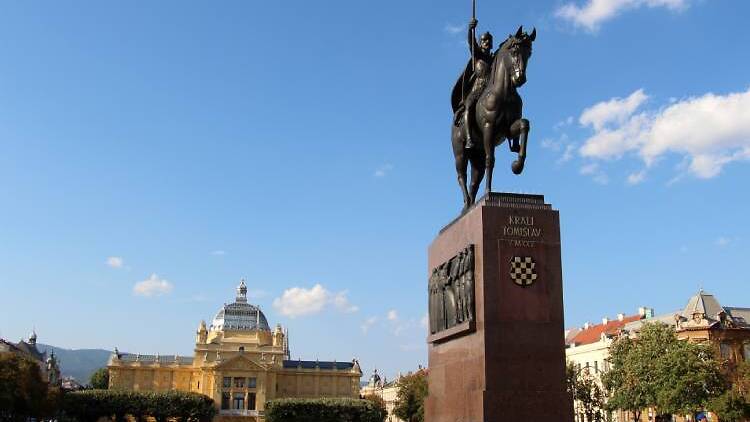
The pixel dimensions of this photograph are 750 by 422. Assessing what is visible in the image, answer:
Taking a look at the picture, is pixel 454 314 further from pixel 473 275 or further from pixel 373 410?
pixel 373 410

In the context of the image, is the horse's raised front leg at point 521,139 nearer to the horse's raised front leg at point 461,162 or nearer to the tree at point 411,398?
the horse's raised front leg at point 461,162

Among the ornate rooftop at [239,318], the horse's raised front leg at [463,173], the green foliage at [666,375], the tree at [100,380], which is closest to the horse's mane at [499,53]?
the horse's raised front leg at [463,173]

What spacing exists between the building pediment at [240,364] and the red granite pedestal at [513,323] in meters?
110

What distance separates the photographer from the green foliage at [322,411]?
8281cm

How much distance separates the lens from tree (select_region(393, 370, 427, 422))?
8400 cm

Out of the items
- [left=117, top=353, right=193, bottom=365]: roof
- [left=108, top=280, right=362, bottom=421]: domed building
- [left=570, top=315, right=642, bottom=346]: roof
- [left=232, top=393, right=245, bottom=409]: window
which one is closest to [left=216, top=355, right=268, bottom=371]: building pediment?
[left=108, top=280, right=362, bottom=421]: domed building

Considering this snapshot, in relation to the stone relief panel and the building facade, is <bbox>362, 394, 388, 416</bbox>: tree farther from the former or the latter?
the stone relief panel

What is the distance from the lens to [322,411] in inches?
3356

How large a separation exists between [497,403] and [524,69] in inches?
237

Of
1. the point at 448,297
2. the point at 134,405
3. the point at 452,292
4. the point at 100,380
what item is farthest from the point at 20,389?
the point at 100,380

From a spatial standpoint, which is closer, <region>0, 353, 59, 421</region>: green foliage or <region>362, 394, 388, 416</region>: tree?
<region>0, 353, 59, 421</region>: green foliage

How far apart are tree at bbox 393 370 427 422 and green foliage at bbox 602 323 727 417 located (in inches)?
1350

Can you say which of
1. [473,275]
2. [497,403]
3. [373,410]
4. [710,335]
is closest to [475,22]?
[473,275]

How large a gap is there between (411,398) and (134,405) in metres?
30.2
